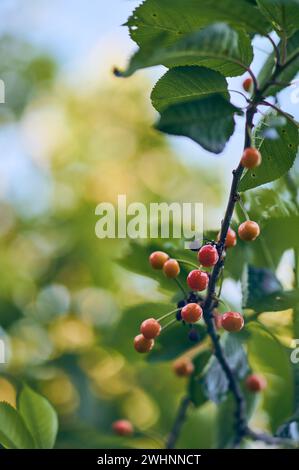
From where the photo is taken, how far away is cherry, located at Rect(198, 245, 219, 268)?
1.56m

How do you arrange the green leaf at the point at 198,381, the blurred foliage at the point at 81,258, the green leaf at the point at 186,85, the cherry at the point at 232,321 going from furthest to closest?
the blurred foliage at the point at 81,258
the green leaf at the point at 198,381
the cherry at the point at 232,321
the green leaf at the point at 186,85

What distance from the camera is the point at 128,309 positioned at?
2.57 metres

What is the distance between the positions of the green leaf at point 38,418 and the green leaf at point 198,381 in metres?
0.51

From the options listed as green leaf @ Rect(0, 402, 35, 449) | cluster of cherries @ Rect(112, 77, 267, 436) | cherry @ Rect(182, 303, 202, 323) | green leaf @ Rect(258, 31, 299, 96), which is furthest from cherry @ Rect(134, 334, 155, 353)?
green leaf @ Rect(258, 31, 299, 96)

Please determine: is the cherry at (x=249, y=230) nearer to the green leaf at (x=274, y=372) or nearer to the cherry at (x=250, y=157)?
the cherry at (x=250, y=157)

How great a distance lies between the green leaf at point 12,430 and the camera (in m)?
1.91

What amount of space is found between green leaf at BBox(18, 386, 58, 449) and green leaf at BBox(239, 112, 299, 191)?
1016mm

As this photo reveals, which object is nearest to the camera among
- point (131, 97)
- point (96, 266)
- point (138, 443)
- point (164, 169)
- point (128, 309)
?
point (128, 309)

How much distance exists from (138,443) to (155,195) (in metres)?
2.28

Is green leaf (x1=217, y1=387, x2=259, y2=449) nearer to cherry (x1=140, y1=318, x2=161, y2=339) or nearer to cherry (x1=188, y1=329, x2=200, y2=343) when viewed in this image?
cherry (x1=188, y1=329, x2=200, y2=343)

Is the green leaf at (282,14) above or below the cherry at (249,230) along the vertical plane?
above

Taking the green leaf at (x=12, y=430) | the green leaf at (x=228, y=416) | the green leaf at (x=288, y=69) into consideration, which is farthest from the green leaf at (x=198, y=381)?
the green leaf at (x=288, y=69)

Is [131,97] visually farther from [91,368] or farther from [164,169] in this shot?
[91,368]

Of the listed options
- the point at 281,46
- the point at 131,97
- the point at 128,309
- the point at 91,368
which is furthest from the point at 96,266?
the point at 281,46
